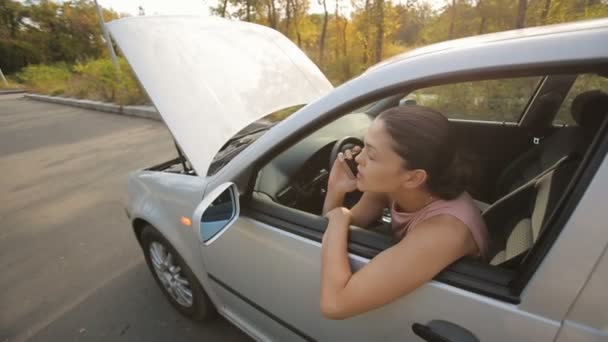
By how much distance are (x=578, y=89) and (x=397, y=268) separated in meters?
1.84

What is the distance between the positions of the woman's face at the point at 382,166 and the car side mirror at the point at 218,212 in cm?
53

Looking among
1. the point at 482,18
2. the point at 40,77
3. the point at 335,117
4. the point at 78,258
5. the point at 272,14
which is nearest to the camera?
the point at 335,117

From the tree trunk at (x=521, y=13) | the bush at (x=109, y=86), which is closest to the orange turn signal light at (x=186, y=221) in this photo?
the tree trunk at (x=521, y=13)

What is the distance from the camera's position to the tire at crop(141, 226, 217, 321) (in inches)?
65.2

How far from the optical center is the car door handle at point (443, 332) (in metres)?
0.73

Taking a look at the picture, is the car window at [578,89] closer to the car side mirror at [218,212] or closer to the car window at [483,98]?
the car window at [483,98]

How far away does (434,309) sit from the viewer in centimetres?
77

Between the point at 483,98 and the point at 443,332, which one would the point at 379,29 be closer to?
the point at 483,98

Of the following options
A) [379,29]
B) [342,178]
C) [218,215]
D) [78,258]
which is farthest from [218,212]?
[379,29]

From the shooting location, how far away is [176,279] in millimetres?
1799

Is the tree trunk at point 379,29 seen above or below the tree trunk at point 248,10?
below

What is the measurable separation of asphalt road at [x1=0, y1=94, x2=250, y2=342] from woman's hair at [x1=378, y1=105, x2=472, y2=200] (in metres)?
1.61

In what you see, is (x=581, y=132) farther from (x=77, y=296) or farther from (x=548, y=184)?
(x=77, y=296)

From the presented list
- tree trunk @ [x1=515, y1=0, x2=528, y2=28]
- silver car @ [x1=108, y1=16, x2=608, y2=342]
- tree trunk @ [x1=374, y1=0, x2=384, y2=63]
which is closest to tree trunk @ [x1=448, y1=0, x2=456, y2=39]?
tree trunk @ [x1=515, y1=0, x2=528, y2=28]
